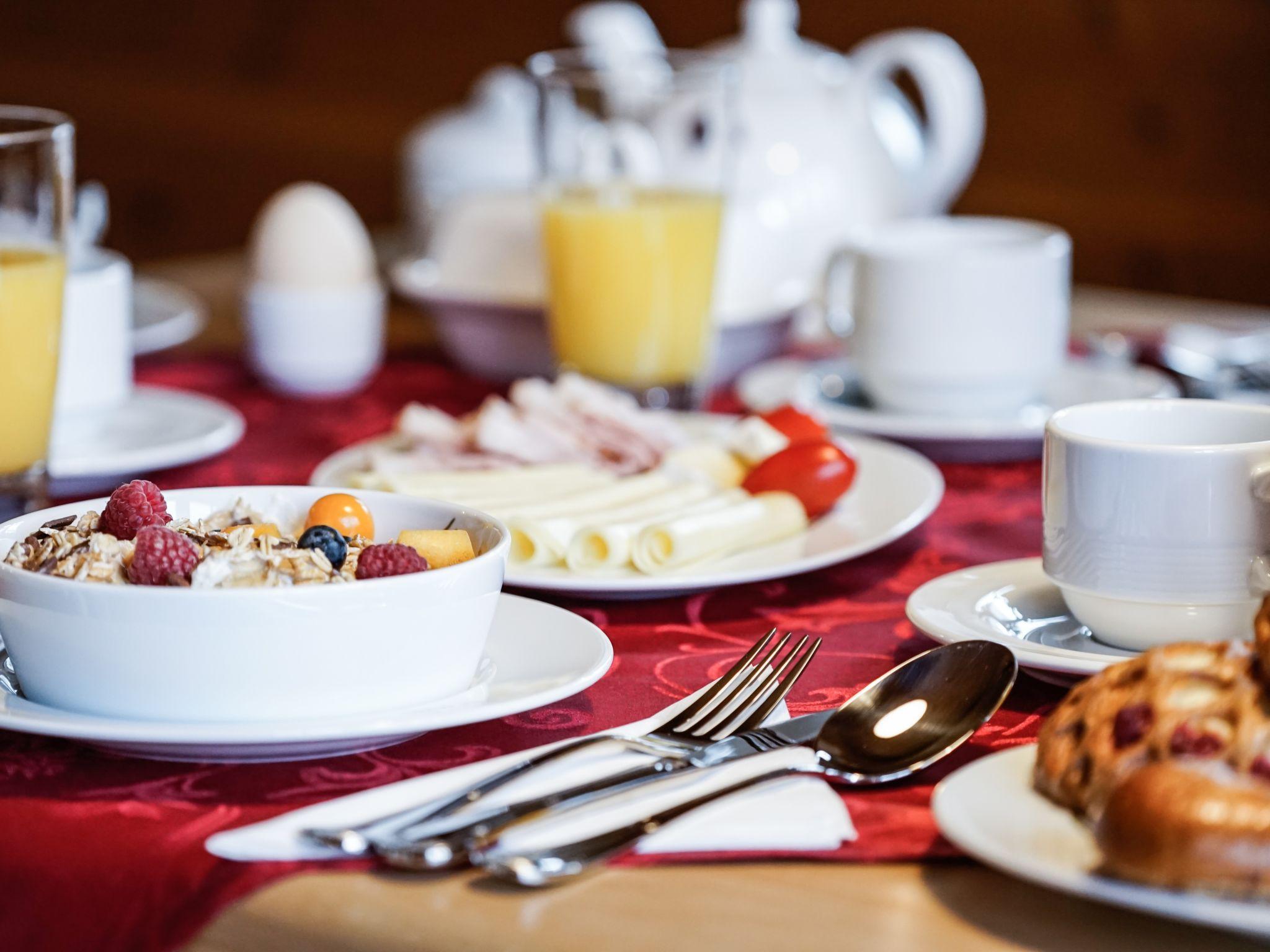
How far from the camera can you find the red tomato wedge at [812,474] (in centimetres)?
112

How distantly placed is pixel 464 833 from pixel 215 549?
219 mm

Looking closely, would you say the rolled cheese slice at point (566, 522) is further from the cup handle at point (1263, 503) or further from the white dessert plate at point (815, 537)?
the cup handle at point (1263, 503)

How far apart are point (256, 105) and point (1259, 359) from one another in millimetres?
3381

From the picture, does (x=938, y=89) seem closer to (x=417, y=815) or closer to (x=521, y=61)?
(x=417, y=815)

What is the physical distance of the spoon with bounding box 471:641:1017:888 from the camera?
66 centimetres

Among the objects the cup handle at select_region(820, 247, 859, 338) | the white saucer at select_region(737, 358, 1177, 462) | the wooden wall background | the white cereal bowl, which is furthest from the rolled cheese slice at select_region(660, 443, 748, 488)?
the wooden wall background

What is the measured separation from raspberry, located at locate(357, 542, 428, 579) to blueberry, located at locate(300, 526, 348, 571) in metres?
0.02

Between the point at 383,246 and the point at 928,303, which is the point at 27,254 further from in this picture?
the point at 383,246

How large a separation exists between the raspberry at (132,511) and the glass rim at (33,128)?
1.19ft

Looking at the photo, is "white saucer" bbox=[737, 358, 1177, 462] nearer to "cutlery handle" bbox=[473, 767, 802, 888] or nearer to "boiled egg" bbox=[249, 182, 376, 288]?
"boiled egg" bbox=[249, 182, 376, 288]

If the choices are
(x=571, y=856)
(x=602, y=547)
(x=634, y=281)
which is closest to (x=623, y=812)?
(x=571, y=856)

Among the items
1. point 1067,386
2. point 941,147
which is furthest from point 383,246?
point 1067,386

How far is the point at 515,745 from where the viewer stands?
2.43ft

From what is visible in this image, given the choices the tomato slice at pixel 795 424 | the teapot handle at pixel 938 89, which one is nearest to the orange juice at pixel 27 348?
the tomato slice at pixel 795 424
